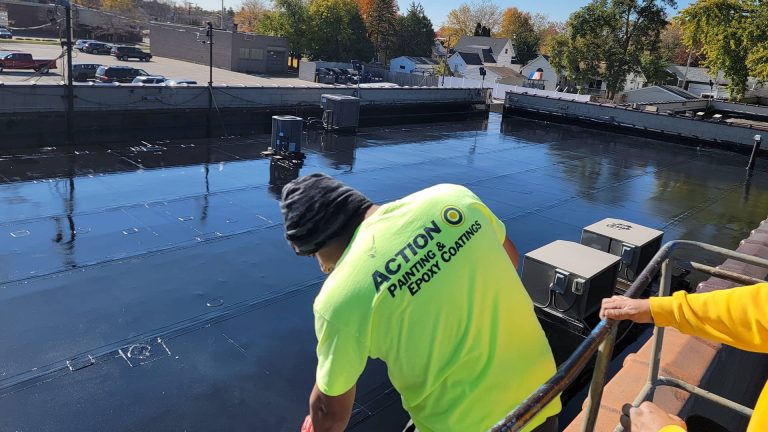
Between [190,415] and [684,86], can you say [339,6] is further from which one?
[190,415]

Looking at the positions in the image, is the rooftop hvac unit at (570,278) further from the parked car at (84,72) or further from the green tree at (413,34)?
the green tree at (413,34)

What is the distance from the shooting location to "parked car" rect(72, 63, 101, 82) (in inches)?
1224

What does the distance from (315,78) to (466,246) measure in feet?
167

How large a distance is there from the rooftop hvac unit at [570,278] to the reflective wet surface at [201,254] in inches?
80.4

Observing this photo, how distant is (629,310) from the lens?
6.68ft

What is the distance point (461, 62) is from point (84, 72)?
44.1m

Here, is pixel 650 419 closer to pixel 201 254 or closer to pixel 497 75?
pixel 201 254

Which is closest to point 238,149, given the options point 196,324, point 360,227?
A: point 196,324

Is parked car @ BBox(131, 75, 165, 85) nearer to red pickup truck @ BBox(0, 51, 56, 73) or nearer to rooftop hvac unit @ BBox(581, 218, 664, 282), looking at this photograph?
red pickup truck @ BBox(0, 51, 56, 73)

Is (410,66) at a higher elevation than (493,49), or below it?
below

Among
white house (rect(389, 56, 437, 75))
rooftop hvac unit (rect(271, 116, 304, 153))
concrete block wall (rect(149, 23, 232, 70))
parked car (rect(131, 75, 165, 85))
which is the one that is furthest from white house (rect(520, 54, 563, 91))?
rooftop hvac unit (rect(271, 116, 304, 153))

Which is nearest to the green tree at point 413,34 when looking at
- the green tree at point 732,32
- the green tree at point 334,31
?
the green tree at point 334,31

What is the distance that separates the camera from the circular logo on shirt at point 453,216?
173 cm

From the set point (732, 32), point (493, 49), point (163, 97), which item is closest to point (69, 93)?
point (163, 97)
